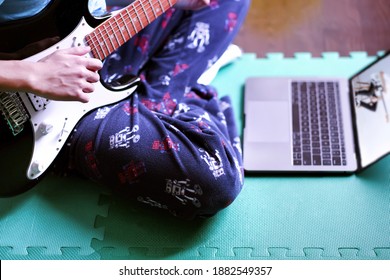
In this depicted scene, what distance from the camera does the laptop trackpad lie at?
4.71ft

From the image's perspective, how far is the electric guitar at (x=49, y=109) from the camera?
1179 mm

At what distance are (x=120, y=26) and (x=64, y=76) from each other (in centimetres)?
18

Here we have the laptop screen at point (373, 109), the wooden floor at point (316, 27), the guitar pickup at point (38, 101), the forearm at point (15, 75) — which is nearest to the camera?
the forearm at point (15, 75)

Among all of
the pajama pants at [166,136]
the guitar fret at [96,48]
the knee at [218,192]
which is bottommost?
the knee at [218,192]

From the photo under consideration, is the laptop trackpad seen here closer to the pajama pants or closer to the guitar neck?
the pajama pants

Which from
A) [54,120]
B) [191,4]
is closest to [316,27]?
[191,4]

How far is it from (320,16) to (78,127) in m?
0.93

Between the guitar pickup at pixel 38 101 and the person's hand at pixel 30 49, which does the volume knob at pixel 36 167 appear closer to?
the guitar pickup at pixel 38 101

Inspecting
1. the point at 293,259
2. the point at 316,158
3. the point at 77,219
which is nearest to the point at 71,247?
the point at 77,219

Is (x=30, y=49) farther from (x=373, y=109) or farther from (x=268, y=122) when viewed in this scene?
(x=373, y=109)

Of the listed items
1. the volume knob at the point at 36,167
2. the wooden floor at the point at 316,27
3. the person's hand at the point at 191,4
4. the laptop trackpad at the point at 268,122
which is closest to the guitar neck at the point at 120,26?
the person's hand at the point at 191,4

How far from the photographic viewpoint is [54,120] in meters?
1.21

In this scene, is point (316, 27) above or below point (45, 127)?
below

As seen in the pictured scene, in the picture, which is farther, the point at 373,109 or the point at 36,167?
the point at 373,109
